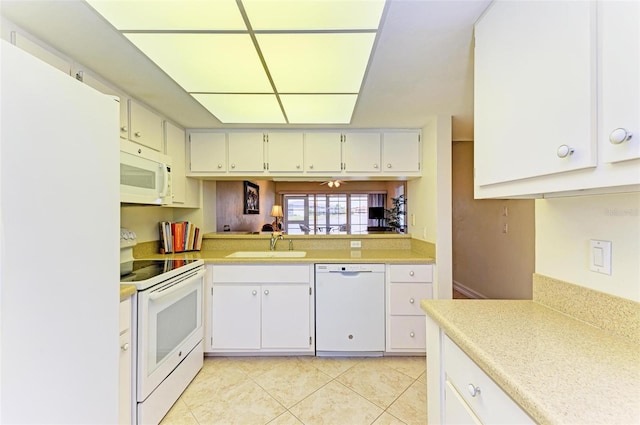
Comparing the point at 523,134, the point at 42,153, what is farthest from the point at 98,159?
the point at 523,134

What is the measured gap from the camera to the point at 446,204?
7.60 feet

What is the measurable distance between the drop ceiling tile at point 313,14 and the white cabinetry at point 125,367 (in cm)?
151

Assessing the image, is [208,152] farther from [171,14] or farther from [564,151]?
[564,151]

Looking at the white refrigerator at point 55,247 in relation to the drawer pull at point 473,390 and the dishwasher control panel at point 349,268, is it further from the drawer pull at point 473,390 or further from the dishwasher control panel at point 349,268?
the dishwasher control panel at point 349,268

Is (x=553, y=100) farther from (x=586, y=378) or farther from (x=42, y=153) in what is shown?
(x=42, y=153)

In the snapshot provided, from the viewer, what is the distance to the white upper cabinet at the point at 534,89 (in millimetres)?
674

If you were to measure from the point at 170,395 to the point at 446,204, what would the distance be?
8.01 feet

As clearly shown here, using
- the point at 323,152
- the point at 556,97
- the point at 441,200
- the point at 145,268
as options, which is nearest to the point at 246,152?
the point at 323,152

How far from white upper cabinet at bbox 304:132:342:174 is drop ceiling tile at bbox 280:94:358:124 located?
0.19 meters

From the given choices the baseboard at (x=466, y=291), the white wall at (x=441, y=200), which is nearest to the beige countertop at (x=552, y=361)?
the white wall at (x=441, y=200)

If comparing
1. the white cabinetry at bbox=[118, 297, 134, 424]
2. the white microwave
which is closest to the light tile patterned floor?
the white cabinetry at bbox=[118, 297, 134, 424]

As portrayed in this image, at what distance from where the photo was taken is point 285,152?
8.55 ft

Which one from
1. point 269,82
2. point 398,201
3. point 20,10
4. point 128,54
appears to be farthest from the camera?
point 398,201

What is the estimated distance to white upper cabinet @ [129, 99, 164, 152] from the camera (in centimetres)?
192
